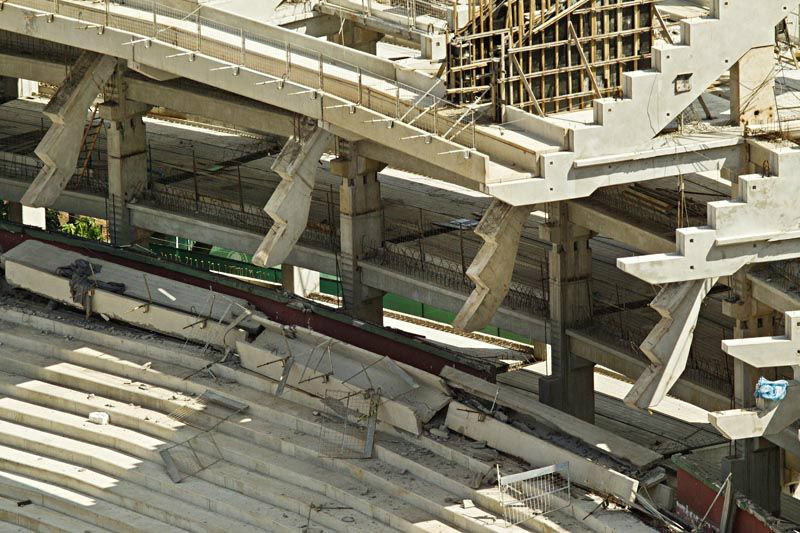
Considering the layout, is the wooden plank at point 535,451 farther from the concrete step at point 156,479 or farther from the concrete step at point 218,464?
the concrete step at point 156,479

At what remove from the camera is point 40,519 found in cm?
5175

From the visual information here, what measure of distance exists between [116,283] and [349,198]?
713 centimetres

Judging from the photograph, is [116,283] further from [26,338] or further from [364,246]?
[364,246]

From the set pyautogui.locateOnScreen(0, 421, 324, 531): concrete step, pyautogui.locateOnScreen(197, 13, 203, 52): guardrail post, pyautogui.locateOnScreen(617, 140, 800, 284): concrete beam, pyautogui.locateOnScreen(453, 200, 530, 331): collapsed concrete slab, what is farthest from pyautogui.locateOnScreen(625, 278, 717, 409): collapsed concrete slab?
pyautogui.locateOnScreen(197, 13, 203, 52): guardrail post

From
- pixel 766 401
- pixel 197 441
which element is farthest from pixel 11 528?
pixel 766 401

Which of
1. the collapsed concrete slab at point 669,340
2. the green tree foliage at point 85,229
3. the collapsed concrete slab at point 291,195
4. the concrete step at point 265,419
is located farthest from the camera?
the green tree foliage at point 85,229

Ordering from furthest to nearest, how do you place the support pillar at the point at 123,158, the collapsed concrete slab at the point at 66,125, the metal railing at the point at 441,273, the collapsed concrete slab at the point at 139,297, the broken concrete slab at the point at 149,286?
the support pillar at the point at 123,158
the collapsed concrete slab at the point at 66,125
the broken concrete slab at the point at 149,286
the collapsed concrete slab at the point at 139,297
the metal railing at the point at 441,273

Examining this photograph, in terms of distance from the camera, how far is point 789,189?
153 ft

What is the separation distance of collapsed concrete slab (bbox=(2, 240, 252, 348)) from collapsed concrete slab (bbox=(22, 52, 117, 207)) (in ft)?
8.52

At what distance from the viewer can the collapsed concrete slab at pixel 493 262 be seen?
5125 cm

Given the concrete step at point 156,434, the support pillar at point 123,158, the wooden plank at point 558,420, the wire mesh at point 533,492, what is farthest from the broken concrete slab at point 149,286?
the wire mesh at point 533,492

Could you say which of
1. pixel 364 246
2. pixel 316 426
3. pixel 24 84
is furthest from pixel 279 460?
pixel 24 84

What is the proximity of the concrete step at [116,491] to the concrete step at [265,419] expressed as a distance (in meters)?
2.83

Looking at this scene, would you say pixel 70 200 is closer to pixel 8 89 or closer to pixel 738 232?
pixel 8 89
